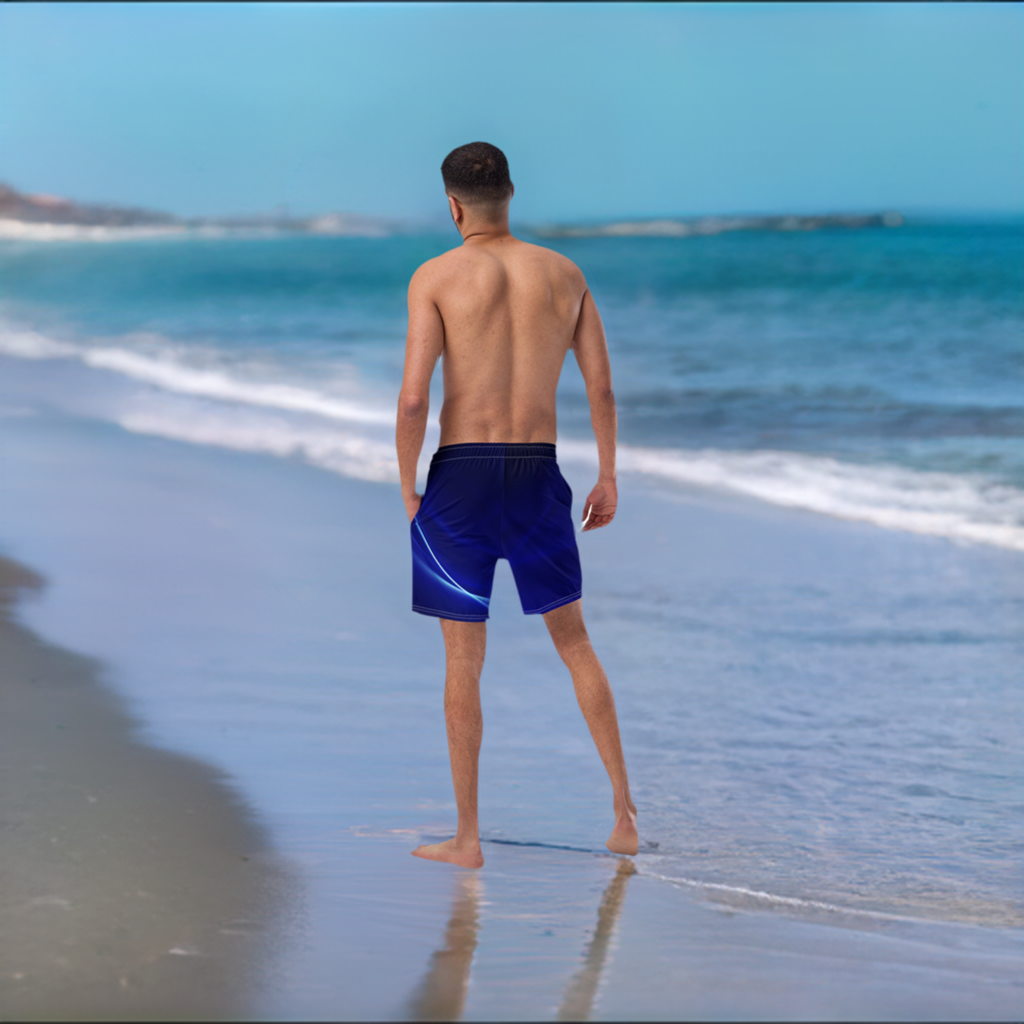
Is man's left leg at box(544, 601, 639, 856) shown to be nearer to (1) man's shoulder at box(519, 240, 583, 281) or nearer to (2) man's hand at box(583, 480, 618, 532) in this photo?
(2) man's hand at box(583, 480, 618, 532)

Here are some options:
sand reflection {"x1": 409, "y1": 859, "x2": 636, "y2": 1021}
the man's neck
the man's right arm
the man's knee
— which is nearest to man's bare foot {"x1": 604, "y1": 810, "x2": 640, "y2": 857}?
sand reflection {"x1": 409, "y1": 859, "x2": 636, "y2": 1021}

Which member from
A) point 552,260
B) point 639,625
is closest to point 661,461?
point 639,625

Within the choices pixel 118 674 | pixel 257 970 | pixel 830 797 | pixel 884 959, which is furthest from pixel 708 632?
pixel 257 970

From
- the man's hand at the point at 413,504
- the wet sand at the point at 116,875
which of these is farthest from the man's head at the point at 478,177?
the wet sand at the point at 116,875

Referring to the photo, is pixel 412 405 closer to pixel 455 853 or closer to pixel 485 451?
pixel 485 451

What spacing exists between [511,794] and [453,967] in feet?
3.76

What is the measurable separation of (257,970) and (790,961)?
0.89 meters

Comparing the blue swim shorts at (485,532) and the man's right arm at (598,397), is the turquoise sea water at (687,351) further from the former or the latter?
the blue swim shorts at (485,532)

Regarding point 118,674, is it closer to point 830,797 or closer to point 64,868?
point 64,868

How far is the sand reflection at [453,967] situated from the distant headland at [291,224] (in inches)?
964

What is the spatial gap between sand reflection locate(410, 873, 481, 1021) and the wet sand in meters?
0.27

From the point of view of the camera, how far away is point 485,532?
2.85 m

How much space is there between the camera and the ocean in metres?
3.06

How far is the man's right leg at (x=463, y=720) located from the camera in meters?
2.77
